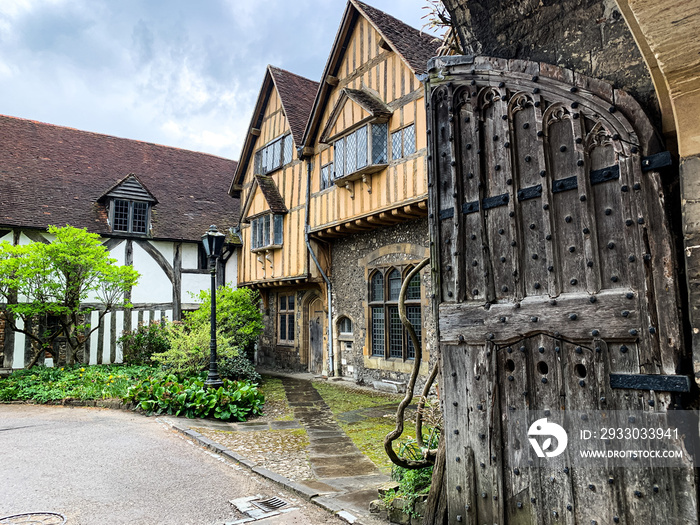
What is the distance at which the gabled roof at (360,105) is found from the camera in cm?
1027

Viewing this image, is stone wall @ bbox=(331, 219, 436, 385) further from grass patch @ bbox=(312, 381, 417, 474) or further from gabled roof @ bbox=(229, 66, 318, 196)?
gabled roof @ bbox=(229, 66, 318, 196)

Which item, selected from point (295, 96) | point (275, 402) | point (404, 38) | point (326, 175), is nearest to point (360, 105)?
point (404, 38)

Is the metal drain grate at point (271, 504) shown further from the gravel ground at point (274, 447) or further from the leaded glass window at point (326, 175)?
the leaded glass window at point (326, 175)

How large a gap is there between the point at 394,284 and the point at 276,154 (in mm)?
6363

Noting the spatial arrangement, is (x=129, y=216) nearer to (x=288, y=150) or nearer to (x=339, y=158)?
(x=288, y=150)

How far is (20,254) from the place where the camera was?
12141mm

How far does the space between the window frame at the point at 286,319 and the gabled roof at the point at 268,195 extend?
8.85 feet

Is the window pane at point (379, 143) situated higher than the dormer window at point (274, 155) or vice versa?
the dormer window at point (274, 155)

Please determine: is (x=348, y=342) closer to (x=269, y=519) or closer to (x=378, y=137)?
(x=378, y=137)

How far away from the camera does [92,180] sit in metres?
16.5

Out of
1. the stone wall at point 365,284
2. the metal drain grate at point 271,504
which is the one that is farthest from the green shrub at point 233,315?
the metal drain grate at point 271,504

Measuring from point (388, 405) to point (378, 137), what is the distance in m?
5.55

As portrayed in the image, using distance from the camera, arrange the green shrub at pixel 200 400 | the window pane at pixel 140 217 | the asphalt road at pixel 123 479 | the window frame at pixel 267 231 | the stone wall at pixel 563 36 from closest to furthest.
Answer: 1. the stone wall at pixel 563 36
2. the asphalt road at pixel 123 479
3. the green shrub at pixel 200 400
4. the window frame at pixel 267 231
5. the window pane at pixel 140 217

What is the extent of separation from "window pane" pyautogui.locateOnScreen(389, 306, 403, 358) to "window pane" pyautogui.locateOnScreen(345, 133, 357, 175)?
331 centimetres
